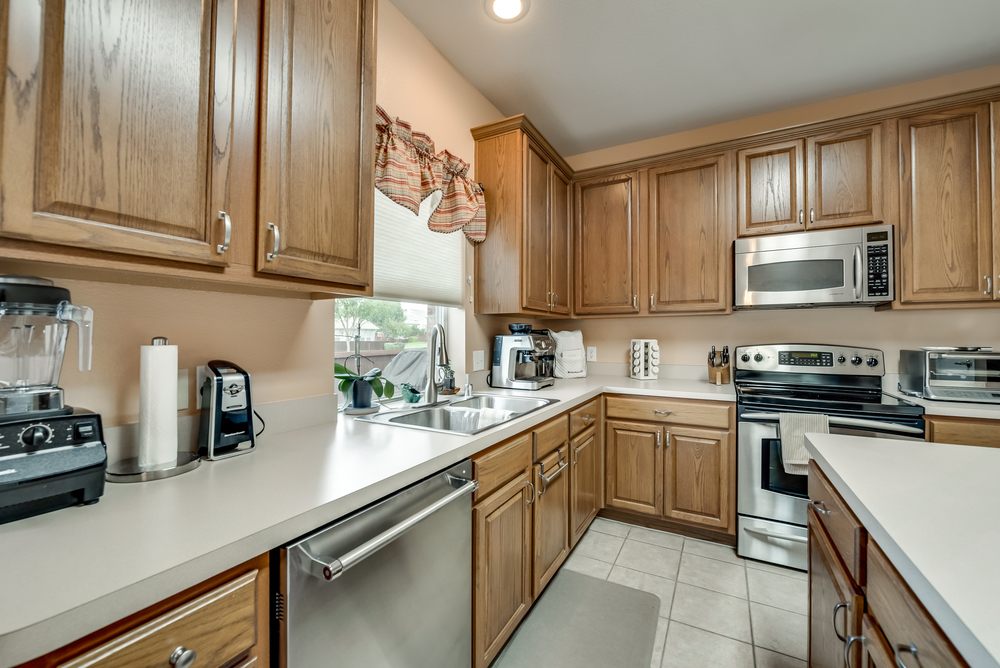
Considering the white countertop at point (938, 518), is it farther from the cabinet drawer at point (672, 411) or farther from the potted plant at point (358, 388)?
the potted plant at point (358, 388)

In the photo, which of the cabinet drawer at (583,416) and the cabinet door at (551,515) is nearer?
the cabinet door at (551,515)

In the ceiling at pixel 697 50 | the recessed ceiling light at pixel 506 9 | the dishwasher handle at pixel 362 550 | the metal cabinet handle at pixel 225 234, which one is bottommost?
the dishwasher handle at pixel 362 550

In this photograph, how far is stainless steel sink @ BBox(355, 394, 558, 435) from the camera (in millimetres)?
1679

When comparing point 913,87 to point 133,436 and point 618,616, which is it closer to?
point 618,616

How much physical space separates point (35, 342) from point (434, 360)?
1.20m

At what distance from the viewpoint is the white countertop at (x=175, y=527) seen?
0.51 metres

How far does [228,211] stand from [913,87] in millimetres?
3539

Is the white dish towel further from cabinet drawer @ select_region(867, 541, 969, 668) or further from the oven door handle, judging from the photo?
cabinet drawer @ select_region(867, 541, 969, 668)

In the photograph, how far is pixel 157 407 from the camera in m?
0.97

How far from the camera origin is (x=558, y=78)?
236cm

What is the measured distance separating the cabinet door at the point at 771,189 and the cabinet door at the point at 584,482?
5.25 ft

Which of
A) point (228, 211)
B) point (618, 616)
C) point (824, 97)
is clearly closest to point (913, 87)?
point (824, 97)

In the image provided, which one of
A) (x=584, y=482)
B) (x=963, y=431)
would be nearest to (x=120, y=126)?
(x=584, y=482)

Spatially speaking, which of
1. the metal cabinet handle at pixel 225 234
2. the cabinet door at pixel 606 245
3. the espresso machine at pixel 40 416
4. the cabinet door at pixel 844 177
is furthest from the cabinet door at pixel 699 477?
the espresso machine at pixel 40 416
